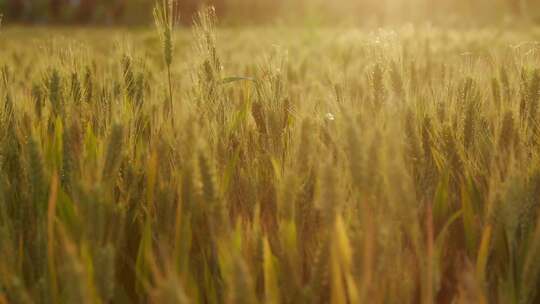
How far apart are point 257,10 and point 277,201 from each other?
22043 millimetres

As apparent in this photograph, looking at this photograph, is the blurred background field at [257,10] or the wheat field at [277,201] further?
the blurred background field at [257,10]

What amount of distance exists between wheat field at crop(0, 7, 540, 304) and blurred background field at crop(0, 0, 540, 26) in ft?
48.1

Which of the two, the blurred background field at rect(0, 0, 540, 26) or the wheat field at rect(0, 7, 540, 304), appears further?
the blurred background field at rect(0, 0, 540, 26)

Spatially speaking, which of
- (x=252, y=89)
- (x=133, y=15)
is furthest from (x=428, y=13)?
(x=252, y=89)

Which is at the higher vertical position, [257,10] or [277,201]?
[257,10]

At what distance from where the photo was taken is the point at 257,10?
868 inches

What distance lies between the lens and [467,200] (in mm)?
920

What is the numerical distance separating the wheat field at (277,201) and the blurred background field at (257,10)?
14654 millimetres

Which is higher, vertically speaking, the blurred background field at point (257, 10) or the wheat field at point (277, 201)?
the blurred background field at point (257, 10)

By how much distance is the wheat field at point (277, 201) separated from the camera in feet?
2.30

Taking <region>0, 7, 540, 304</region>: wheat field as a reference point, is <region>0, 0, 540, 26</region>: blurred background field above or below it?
above

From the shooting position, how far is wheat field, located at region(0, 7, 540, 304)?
27.6 inches

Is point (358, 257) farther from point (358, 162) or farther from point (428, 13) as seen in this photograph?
point (428, 13)

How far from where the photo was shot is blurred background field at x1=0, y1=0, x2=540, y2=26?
51.9 ft
